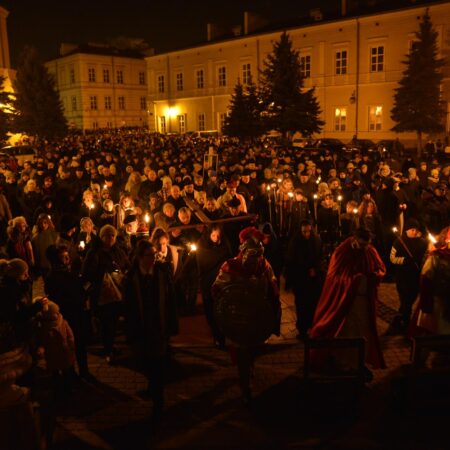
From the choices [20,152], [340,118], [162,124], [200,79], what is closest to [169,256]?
[20,152]

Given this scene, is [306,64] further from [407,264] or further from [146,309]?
[146,309]

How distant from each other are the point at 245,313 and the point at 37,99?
4338 cm

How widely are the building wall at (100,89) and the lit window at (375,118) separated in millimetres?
42567

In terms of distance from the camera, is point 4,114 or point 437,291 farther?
point 4,114

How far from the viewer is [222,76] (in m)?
53.1

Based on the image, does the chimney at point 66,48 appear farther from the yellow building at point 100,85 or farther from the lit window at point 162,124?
the lit window at point 162,124

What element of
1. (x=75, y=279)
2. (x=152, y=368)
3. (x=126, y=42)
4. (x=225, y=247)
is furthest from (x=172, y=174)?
(x=126, y=42)

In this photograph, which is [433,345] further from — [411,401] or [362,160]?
[362,160]

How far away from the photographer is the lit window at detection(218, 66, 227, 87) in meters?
52.8

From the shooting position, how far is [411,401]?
17.8ft

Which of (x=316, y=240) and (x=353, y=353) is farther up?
(x=316, y=240)

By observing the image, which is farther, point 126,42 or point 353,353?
point 126,42

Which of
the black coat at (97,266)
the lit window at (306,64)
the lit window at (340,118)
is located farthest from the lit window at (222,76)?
the black coat at (97,266)

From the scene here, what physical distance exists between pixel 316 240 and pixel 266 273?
1.80 m
